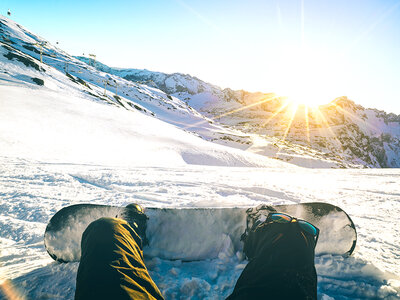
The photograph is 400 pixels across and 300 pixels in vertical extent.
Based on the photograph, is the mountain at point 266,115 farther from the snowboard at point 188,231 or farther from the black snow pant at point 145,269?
the black snow pant at point 145,269

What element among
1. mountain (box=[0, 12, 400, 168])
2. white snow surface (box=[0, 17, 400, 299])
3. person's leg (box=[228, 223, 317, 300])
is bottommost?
white snow surface (box=[0, 17, 400, 299])

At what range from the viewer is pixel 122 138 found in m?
13.1

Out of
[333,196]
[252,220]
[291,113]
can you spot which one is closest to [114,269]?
[252,220]

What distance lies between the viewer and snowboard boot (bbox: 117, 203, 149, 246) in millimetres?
2234

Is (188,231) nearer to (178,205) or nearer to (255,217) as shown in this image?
(255,217)

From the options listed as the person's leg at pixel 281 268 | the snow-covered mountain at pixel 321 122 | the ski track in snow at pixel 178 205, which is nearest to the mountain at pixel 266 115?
the snow-covered mountain at pixel 321 122

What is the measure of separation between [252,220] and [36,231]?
2694 mm

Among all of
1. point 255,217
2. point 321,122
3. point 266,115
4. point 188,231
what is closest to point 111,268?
point 188,231

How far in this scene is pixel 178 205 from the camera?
12.6 feet

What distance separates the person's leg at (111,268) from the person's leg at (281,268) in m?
0.65

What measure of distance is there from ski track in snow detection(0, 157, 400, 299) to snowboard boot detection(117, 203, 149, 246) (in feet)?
0.95

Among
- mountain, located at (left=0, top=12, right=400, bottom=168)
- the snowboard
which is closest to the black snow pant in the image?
the snowboard

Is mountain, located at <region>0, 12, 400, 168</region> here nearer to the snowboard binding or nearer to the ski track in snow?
the ski track in snow

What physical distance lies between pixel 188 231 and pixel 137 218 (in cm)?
62
